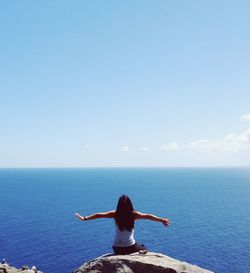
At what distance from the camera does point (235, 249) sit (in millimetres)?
81625

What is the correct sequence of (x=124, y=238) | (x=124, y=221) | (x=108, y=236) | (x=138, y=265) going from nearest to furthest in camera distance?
(x=138, y=265) → (x=124, y=221) → (x=124, y=238) → (x=108, y=236)

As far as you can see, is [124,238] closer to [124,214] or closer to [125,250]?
[125,250]

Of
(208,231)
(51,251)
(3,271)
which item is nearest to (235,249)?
(208,231)

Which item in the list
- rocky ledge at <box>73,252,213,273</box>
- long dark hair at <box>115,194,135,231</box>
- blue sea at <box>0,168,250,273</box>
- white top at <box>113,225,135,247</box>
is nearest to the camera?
rocky ledge at <box>73,252,213,273</box>

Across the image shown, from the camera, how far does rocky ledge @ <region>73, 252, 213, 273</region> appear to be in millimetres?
10930

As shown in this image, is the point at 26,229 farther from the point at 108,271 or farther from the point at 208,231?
the point at 108,271

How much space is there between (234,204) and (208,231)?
224 feet

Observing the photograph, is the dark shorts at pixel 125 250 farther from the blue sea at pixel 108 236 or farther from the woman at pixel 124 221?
the blue sea at pixel 108 236

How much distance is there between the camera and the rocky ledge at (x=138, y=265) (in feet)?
35.9

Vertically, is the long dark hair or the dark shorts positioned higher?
the long dark hair

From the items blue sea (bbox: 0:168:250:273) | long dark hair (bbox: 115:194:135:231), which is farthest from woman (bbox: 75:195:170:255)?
blue sea (bbox: 0:168:250:273)

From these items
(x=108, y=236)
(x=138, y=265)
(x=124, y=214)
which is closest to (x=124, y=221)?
(x=124, y=214)

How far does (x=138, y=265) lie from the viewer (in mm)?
11086

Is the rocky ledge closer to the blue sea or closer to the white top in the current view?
the white top
